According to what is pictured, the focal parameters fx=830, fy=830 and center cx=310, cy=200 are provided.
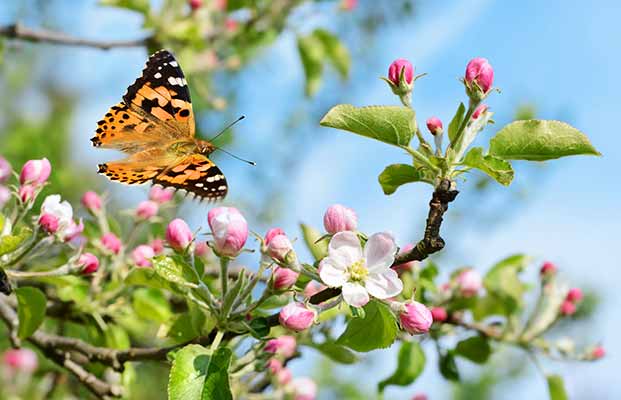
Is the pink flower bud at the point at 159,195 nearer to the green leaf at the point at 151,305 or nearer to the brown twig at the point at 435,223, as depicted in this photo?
the green leaf at the point at 151,305

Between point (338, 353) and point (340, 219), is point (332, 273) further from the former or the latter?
point (338, 353)

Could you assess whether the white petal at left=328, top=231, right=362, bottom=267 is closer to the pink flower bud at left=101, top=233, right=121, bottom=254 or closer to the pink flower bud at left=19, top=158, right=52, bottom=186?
the pink flower bud at left=19, top=158, right=52, bottom=186

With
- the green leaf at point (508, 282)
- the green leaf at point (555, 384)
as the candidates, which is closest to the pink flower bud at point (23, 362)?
the green leaf at point (508, 282)

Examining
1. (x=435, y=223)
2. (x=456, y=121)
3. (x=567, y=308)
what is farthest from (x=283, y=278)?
(x=567, y=308)

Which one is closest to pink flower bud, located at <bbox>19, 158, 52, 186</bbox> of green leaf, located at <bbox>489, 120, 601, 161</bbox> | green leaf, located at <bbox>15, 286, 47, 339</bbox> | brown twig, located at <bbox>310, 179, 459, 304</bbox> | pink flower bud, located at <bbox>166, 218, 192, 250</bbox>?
green leaf, located at <bbox>15, 286, 47, 339</bbox>

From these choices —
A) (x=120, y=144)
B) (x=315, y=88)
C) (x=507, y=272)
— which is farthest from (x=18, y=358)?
(x=507, y=272)

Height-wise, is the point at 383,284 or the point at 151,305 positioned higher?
the point at 383,284

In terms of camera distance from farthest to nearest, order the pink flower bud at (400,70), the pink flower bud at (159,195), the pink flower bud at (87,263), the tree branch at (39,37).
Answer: the tree branch at (39,37) < the pink flower bud at (159,195) < the pink flower bud at (87,263) < the pink flower bud at (400,70)
